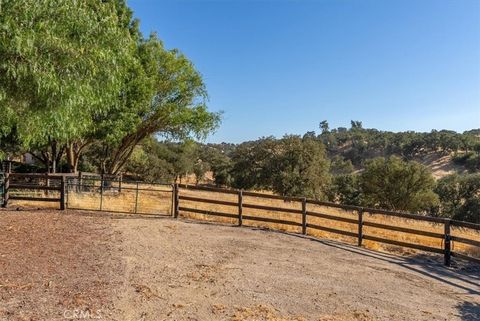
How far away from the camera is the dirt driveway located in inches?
221

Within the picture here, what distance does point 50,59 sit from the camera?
700 centimetres

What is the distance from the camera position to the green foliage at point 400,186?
34.4m

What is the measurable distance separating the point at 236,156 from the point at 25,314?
35.4 m

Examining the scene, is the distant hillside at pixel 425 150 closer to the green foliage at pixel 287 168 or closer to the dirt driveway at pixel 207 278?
the green foliage at pixel 287 168

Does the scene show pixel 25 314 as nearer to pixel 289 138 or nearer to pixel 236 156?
pixel 289 138

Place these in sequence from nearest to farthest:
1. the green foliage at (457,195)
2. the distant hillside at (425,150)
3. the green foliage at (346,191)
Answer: the green foliage at (457,195) < the green foliage at (346,191) < the distant hillside at (425,150)

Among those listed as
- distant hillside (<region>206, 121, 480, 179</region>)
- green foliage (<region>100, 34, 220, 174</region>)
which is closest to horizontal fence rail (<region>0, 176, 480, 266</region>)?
green foliage (<region>100, 34, 220, 174</region>)

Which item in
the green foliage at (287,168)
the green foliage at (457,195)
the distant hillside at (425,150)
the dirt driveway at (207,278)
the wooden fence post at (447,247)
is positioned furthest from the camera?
the distant hillside at (425,150)

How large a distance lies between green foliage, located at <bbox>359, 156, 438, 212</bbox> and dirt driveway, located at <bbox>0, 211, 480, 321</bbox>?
86.1ft

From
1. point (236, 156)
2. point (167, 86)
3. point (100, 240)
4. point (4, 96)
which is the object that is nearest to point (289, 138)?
point (236, 156)

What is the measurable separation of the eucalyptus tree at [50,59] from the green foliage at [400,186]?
31.4 m

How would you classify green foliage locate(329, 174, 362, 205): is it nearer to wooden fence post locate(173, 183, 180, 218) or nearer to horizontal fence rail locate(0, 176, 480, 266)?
horizontal fence rail locate(0, 176, 480, 266)

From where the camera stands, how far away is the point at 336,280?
24.8 ft

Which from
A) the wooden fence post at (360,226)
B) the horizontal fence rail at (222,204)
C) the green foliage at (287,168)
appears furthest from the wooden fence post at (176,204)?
the green foliage at (287,168)
